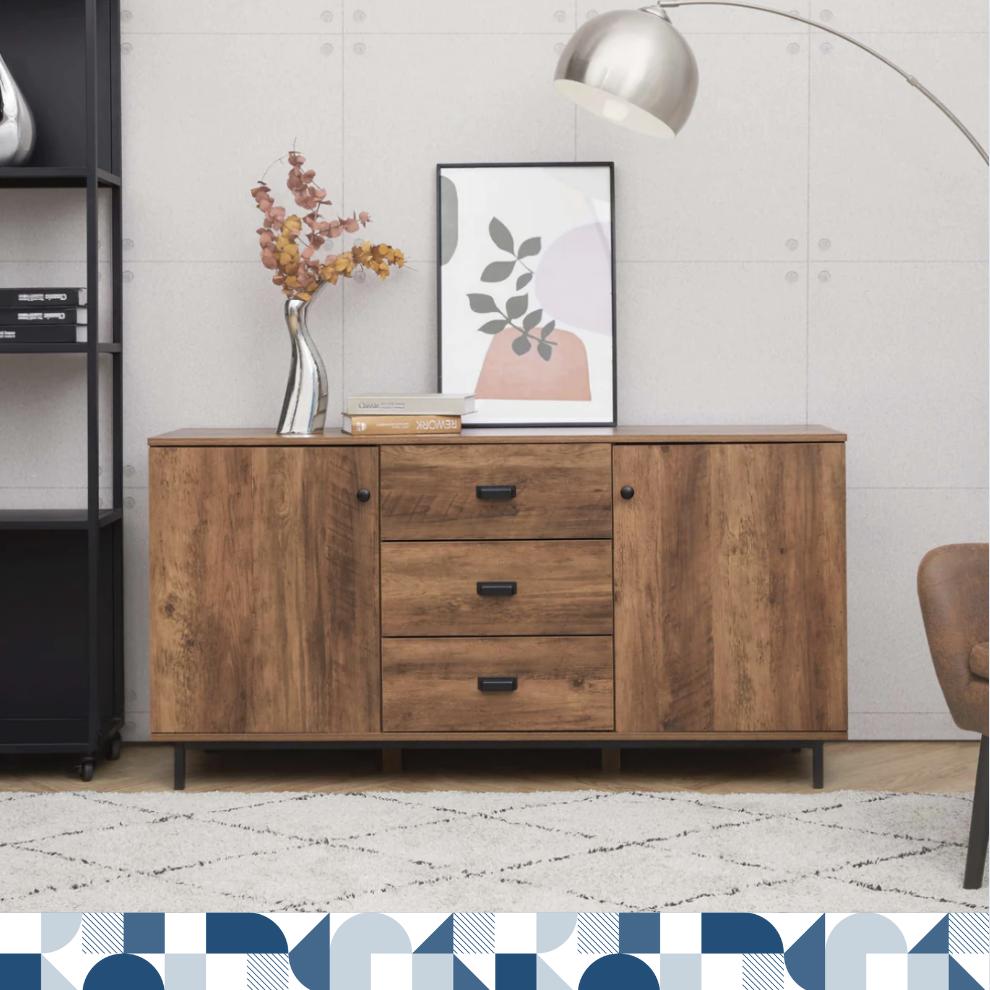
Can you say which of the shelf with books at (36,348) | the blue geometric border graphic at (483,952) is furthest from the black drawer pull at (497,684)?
the blue geometric border graphic at (483,952)

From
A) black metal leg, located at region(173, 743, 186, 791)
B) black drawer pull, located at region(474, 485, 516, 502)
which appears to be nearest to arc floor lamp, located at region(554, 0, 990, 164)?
black drawer pull, located at region(474, 485, 516, 502)

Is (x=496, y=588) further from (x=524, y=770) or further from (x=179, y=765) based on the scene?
(x=179, y=765)

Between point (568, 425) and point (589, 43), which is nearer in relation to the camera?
point (589, 43)

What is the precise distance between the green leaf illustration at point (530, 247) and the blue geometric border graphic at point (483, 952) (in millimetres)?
3061

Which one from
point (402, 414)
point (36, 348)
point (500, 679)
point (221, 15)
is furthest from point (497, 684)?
point (221, 15)

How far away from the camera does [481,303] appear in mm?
3506

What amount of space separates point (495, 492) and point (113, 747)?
52.5 inches

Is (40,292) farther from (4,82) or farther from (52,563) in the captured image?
(52,563)

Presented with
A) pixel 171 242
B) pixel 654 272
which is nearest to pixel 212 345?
pixel 171 242

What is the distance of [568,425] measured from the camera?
349cm

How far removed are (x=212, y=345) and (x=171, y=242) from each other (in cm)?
32

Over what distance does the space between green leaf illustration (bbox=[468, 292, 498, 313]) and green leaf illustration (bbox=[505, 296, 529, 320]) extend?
38mm

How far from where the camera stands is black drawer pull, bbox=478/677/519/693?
308cm

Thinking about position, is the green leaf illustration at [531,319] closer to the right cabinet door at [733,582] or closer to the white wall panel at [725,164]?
the white wall panel at [725,164]
